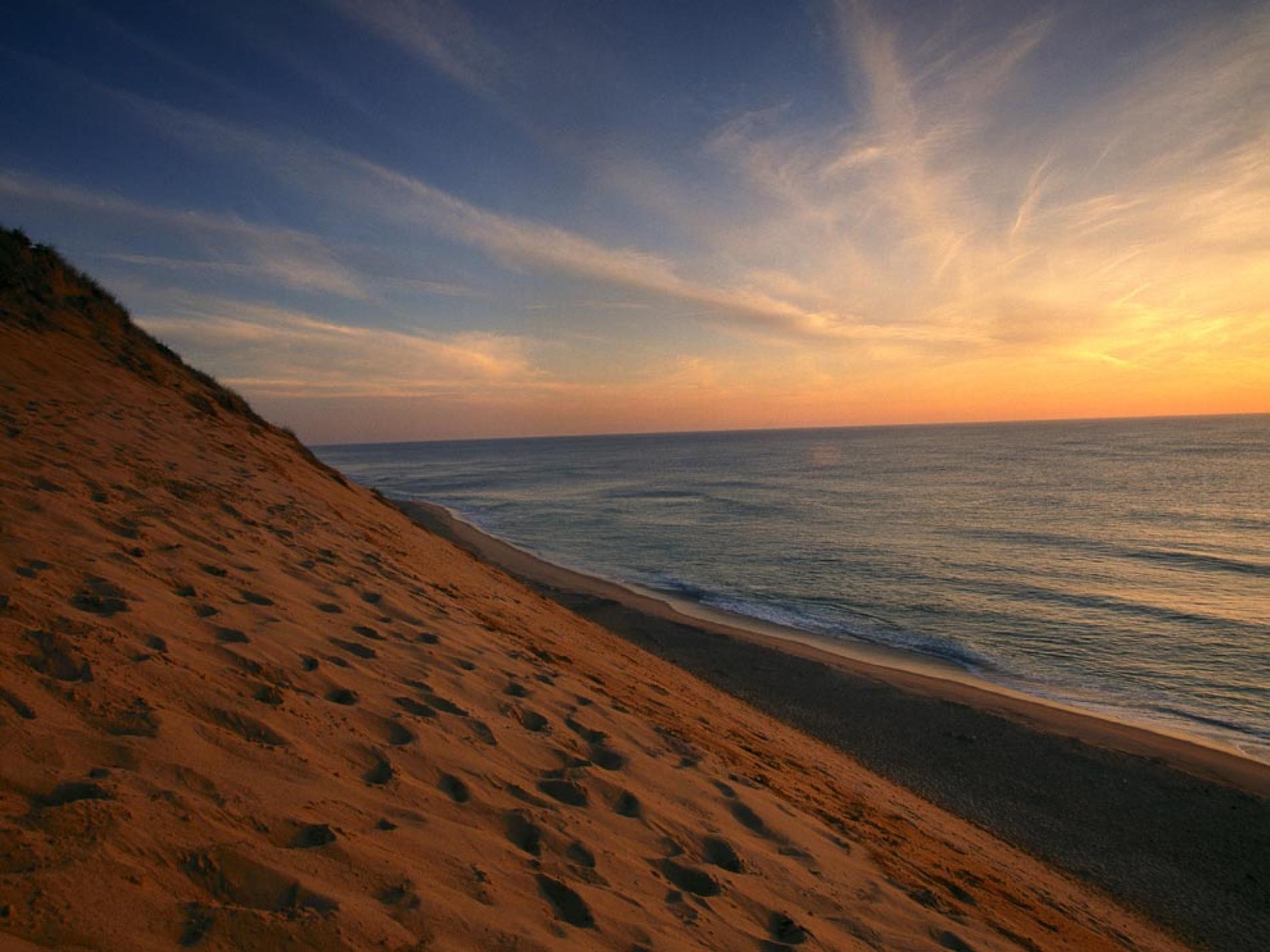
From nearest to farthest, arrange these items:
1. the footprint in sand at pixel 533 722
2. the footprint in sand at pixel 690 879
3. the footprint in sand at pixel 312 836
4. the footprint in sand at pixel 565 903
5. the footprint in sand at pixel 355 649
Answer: the footprint in sand at pixel 312 836 → the footprint in sand at pixel 565 903 → the footprint in sand at pixel 690 879 → the footprint in sand at pixel 533 722 → the footprint in sand at pixel 355 649

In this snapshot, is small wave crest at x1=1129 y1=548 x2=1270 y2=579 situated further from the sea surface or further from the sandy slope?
the sandy slope

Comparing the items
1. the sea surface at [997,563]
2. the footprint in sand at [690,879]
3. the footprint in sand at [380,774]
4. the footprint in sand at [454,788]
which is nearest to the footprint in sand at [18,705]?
the footprint in sand at [380,774]

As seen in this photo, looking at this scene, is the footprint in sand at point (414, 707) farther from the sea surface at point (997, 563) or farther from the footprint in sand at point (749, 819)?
the sea surface at point (997, 563)

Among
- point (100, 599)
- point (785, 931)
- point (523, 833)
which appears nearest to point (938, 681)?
point (785, 931)

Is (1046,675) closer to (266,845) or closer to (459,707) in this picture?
(459,707)

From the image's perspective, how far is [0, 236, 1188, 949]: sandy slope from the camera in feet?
7.46

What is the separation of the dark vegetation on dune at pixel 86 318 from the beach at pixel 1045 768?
10.3 metres

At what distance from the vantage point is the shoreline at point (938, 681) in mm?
9570

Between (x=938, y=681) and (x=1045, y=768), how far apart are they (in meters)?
3.62

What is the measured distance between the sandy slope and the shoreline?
456 cm

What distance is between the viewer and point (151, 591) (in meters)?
4.42

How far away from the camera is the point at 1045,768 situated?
30.0 ft

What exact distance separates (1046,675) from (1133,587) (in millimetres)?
9021

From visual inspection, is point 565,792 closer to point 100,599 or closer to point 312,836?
point 312,836
